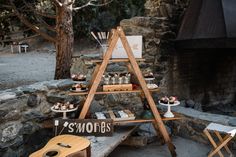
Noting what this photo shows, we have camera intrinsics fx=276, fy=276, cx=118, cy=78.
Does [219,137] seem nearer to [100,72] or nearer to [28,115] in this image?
[100,72]

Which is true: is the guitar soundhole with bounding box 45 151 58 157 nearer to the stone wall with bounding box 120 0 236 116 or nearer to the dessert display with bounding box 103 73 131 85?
the dessert display with bounding box 103 73 131 85

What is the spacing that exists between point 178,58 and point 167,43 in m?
0.40

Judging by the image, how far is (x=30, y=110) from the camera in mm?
3287

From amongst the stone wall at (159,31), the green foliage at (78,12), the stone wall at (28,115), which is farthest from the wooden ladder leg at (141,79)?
the green foliage at (78,12)

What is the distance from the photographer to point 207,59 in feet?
18.0

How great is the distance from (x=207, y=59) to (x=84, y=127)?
10.9ft

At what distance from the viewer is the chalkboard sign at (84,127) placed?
312 centimetres

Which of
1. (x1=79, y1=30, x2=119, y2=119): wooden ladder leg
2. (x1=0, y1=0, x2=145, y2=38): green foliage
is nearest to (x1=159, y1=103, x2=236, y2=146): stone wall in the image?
(x1=79, y1=30, x2=119, y2=119): wooden ladder leg

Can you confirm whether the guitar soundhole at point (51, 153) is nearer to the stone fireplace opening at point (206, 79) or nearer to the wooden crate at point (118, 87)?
the wooden crate at point (118, 87)

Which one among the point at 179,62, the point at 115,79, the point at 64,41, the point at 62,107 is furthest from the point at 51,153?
the point at 179,62

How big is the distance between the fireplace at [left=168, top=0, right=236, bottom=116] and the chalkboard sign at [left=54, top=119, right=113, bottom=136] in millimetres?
2050

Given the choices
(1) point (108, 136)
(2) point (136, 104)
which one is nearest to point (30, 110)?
(1) point (108, 136)

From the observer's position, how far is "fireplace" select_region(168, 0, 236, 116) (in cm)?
419

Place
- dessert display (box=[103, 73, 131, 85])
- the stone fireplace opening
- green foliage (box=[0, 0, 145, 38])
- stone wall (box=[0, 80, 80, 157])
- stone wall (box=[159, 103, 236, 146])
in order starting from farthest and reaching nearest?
green foliage (box=[0, 0, 145, 38]) → the stone fireplace opening → stone wall (box=[159, 103, 236, 146]) → dessert display (box=[103, 73, 131, 85]) → stone wall (box=[0, 80, 80, 157])
